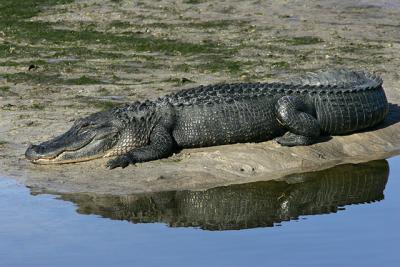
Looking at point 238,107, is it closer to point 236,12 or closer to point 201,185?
point 201,185

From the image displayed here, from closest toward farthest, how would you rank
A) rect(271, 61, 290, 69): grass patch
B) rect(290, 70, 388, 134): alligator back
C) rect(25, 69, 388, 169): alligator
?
rect(25, 69, 388, 169): alligator, rect(290, 70, 388, 134): alligator back, rect(271, 61, 290, 69): grass patch

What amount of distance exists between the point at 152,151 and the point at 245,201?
56.4 inches

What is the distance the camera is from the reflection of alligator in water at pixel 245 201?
8344mm

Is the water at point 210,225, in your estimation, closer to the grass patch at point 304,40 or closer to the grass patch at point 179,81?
the grass patch at point 179,81

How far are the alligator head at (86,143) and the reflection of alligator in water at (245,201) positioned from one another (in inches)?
39.4

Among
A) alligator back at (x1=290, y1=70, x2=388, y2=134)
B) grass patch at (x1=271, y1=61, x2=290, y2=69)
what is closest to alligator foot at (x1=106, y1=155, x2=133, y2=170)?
alligator back at (x1=290, y1=70, x2=388, y2=134)

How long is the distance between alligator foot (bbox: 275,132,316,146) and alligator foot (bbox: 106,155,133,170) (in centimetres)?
162

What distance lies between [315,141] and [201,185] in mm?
1729

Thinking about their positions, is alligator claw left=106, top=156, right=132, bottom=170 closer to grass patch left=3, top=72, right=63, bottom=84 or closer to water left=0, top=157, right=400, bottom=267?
water left=0, top=157, right=400, bottom=267

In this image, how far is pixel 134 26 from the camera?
60.7 ft

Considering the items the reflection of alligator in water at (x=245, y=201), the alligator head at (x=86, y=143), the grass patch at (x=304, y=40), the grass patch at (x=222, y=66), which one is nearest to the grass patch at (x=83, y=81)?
the grass patch at (x=222, y=66)

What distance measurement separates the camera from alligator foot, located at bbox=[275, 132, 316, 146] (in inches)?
406

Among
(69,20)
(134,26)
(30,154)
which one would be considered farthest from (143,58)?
(30,154)

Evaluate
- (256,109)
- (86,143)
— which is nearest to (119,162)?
(86,143)
